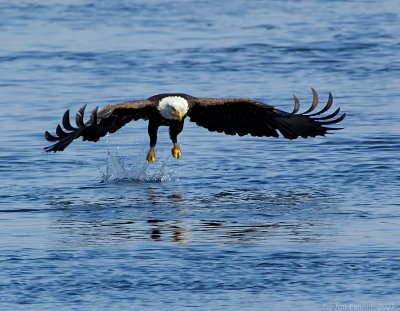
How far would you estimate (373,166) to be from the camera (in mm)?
11391

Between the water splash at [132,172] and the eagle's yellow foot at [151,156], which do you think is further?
the eagle's yellow foot at [151,156]

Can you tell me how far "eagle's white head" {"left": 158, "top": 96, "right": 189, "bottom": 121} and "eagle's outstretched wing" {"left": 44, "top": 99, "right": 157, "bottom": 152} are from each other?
92 millimetres

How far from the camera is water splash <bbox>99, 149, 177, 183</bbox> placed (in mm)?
11211

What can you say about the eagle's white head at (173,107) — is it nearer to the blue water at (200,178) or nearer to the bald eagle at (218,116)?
the bald eagle at (218,116)

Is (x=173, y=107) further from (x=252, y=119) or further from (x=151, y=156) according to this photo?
(x=252, y=119)

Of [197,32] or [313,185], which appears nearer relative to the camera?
[313,185]

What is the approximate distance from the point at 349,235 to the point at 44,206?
2325 mm

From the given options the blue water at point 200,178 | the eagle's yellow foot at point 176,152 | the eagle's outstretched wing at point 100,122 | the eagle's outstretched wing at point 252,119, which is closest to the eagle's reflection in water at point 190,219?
the blue water at point 200,178

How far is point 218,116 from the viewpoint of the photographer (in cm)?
1157

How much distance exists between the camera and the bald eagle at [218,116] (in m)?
11.0

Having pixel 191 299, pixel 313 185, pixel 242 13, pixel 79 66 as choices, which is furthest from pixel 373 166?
pixel 242 13

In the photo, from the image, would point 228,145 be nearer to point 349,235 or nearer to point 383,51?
point 349,235

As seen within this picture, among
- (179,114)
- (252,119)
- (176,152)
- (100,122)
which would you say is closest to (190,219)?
(100,122)

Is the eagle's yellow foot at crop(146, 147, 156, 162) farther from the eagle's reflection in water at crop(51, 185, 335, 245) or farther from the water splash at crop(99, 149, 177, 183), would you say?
the eagle's reflection in water at crop(51, 185, 335, 245)
